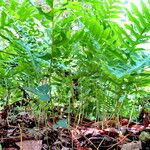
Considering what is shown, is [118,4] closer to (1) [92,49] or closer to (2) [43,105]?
(1) [92,49]

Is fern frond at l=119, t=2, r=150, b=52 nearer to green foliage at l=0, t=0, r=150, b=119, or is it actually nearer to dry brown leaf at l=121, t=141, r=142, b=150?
green foliage at l=0, t=0, r=150, b=119

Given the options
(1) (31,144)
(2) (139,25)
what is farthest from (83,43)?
(1) (31,144)

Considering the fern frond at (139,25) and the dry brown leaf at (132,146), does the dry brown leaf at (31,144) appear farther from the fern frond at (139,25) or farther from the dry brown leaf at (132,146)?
the fern frond at (139,25)

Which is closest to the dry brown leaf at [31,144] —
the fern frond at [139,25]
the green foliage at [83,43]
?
the green foliage at [83,43]

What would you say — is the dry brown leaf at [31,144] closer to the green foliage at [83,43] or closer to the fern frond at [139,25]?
the green foliage at [83,43]

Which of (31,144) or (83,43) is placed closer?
(31,144)

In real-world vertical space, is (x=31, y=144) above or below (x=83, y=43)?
below

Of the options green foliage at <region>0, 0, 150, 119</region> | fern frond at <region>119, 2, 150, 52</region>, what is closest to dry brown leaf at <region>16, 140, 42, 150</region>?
green foliage at <region>0, 0, 150, 119</region>

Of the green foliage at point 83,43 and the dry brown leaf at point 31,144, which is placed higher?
the green foliage at point 83,43

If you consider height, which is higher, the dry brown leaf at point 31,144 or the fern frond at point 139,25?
→ the fern frond at point 139,25

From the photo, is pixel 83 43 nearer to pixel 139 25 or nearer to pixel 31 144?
pixel 139 25

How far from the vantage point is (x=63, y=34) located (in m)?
0.81

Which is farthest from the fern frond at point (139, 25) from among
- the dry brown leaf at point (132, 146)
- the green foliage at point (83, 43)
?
the dry brown leaf at point (132, 146)

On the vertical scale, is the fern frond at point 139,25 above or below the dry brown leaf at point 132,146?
above
